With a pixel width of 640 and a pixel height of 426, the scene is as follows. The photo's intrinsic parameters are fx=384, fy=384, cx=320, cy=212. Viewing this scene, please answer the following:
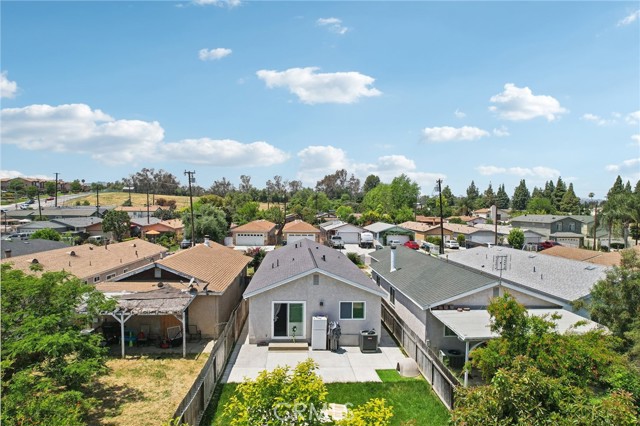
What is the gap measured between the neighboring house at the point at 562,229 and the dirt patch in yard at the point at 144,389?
66.8 m

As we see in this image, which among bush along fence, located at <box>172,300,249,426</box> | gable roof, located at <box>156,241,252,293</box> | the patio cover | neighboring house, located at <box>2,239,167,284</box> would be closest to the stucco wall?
bush along fence, located at <box>172,300,249,426</box>

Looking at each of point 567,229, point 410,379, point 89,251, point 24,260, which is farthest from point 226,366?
point 567,229

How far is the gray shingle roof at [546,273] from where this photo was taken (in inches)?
816

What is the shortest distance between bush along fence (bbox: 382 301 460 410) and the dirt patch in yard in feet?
28.9

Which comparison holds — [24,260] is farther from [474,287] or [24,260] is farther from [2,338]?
[474,287]

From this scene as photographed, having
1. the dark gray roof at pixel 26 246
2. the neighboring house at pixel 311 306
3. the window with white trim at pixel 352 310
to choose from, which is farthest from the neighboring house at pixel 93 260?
the window with white trim at pixel 352 310

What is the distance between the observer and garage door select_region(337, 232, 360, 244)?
63156 millimetres

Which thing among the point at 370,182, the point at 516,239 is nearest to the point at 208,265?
the point at 516,239

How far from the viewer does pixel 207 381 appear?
1247 centimetres

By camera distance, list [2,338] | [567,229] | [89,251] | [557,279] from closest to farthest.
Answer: [2,338]
[557,279]
[89,251]
[567,229]

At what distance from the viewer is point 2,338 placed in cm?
1112

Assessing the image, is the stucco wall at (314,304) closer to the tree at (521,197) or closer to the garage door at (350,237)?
the garage door at (350,237)

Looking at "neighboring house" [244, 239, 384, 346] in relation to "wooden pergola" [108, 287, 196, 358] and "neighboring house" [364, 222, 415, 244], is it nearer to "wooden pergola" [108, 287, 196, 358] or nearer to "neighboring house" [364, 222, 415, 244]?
"wooden pergola" [108, 287, 196, 358]

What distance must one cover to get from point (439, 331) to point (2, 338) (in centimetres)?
1548
